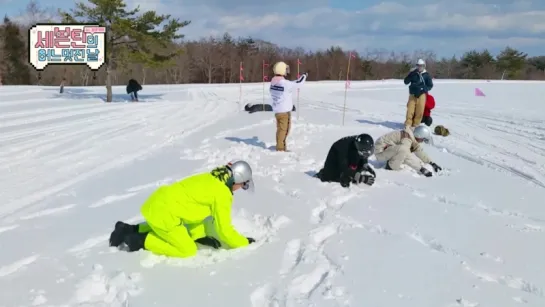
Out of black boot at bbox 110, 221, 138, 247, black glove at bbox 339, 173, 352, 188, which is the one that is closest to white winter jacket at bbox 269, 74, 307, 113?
black glove at bbox 339, 173, 352, 188

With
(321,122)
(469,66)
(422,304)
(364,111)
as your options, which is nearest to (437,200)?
(422,304)

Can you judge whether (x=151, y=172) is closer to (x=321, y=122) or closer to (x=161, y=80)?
(x=321, y=122)

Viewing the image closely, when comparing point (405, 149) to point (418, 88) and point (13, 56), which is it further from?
point (13, 56)

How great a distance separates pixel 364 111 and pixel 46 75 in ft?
138

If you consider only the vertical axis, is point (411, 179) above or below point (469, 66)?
below

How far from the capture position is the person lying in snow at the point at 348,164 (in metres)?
6.88

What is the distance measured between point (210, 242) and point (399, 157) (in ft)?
14.4

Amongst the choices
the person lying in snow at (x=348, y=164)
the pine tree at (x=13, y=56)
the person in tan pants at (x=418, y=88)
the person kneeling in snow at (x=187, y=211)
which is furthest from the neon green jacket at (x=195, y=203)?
the pine tree at (x=13, y=56)

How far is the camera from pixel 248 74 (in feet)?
194

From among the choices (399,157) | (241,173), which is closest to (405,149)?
(399,157)

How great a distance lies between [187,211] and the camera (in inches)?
174

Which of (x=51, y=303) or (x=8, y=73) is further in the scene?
(x=8, y=73)

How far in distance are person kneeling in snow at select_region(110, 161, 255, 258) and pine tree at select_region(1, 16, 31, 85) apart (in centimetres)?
4684

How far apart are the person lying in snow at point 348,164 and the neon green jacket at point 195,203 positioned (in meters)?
2.78
